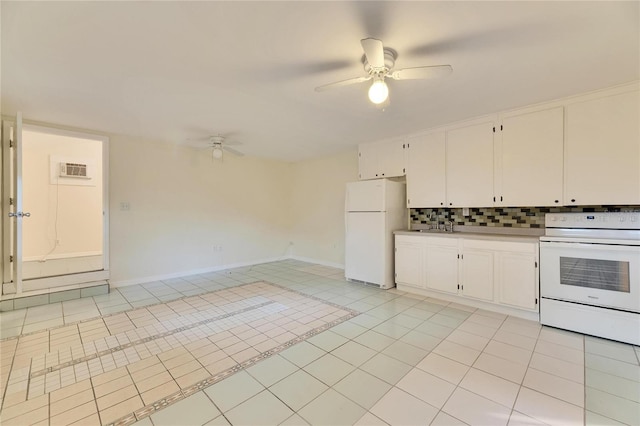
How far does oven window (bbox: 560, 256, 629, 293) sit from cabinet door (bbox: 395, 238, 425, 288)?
1477mm

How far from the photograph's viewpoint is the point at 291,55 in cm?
206

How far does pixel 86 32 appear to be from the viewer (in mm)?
1808

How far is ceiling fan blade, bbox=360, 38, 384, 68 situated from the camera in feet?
5.32

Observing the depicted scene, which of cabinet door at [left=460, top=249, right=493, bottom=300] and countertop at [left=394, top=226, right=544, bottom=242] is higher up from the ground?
countertop at [left=394, top=226, right=544, bottom=242]

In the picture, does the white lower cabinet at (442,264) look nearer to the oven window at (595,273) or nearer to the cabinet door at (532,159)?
the cabinet door at (532,159)

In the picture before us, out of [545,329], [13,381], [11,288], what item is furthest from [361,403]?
[11,288]

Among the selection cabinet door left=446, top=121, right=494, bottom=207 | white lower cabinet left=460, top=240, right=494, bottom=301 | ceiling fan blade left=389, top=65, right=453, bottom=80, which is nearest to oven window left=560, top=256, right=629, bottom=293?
white lower cabinet left=460, top=240, right=494, bottom=301

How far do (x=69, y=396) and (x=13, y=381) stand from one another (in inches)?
21.8

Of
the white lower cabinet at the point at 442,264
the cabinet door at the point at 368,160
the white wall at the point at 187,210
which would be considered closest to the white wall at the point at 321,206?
the white wall at the point at 187,210

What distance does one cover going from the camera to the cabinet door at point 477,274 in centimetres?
318

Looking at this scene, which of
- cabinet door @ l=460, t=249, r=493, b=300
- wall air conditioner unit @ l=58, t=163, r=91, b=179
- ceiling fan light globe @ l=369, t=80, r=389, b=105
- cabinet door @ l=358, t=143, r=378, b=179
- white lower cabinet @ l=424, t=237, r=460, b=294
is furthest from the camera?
wall air conditioner unit @ l=58, t=163, r=91, b=179

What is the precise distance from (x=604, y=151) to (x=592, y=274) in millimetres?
1202

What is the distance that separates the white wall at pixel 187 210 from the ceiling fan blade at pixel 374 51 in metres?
4.18

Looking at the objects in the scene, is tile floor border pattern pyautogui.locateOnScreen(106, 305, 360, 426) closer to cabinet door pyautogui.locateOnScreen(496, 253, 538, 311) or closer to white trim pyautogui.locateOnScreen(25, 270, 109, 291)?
cabinet door pyautogui.locateOnScreen(496, 253, 538, 311)
